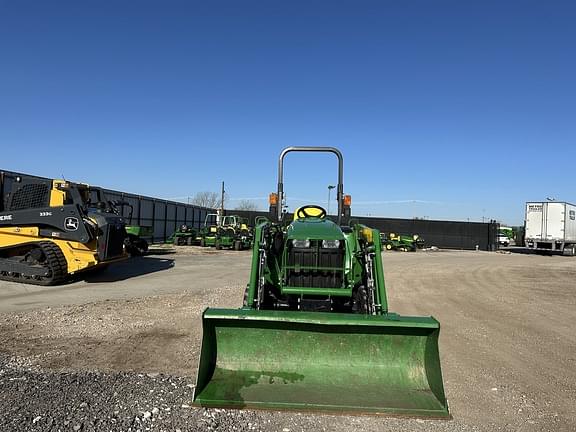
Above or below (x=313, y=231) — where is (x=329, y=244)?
below

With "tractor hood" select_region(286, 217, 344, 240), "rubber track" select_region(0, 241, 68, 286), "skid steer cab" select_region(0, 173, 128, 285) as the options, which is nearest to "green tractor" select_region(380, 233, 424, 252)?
"skid steer cab" select_region(0, 173, 128, 285)

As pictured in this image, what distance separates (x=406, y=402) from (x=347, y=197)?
369 cm

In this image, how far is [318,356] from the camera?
14.2 ft

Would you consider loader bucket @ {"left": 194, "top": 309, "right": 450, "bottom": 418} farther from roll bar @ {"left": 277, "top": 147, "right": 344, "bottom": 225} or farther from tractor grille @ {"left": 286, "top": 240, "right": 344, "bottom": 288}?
roll bar @ {"left": 277, "top": 147, "right": 344, "bottom": 225}

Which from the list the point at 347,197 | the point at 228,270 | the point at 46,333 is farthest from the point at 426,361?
the point at 228,270

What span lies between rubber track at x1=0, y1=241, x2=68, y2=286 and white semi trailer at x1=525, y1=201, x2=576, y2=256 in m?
32.1

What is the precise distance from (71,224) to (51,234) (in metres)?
0.70

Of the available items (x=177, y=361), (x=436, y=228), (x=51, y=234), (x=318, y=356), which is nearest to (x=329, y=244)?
(x=318, y=356)

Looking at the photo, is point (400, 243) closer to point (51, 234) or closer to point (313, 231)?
point (51, 234)

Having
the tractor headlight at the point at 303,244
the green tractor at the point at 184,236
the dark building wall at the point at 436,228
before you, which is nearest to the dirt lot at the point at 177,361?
the tractor headlight at the point at 303,244

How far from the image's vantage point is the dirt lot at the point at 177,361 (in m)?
3.84

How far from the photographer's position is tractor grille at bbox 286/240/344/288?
5730mm

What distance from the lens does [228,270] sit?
16594 millimetres

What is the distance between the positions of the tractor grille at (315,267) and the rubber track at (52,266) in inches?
310
